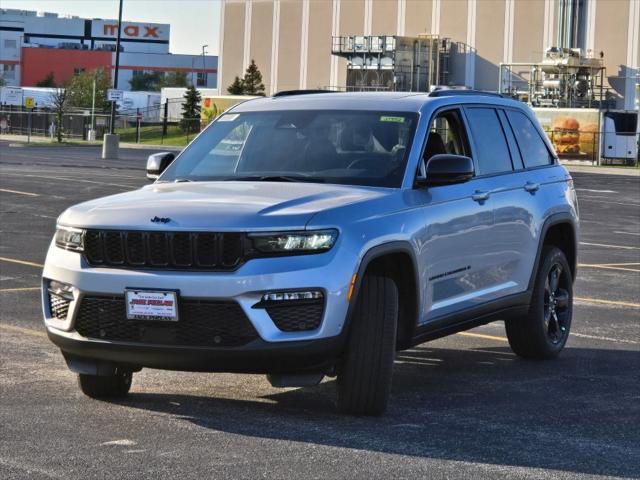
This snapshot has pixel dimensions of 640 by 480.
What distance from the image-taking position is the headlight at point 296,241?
22.0 ft

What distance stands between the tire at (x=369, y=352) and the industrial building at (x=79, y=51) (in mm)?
148809

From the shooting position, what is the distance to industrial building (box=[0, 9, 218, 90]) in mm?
159875

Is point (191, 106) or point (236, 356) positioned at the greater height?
point (191, 106)

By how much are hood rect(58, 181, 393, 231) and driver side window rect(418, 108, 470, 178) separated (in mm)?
907

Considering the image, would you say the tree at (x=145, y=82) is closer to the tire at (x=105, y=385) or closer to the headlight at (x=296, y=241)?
the tire at (x=105, y=385)

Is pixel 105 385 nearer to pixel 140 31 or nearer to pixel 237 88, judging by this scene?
pixel 237 88

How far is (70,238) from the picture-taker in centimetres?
717

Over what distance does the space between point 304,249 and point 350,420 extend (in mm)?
1000

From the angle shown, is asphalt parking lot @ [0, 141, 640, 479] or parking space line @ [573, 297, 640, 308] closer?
asphalt parking lot @ [0, 141, 640, 479]

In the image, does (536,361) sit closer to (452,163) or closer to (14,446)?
(452,163)

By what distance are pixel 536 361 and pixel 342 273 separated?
3.25 m

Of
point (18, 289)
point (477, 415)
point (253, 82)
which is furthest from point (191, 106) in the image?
point (477, 415)

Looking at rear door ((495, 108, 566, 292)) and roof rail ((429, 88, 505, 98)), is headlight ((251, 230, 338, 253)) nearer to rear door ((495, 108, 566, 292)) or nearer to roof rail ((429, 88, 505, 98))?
roof rail ((429, 88, 505, 98))

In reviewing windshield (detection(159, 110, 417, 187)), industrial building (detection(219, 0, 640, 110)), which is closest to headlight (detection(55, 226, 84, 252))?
windshield (detection(159, 110, 417, 187))
